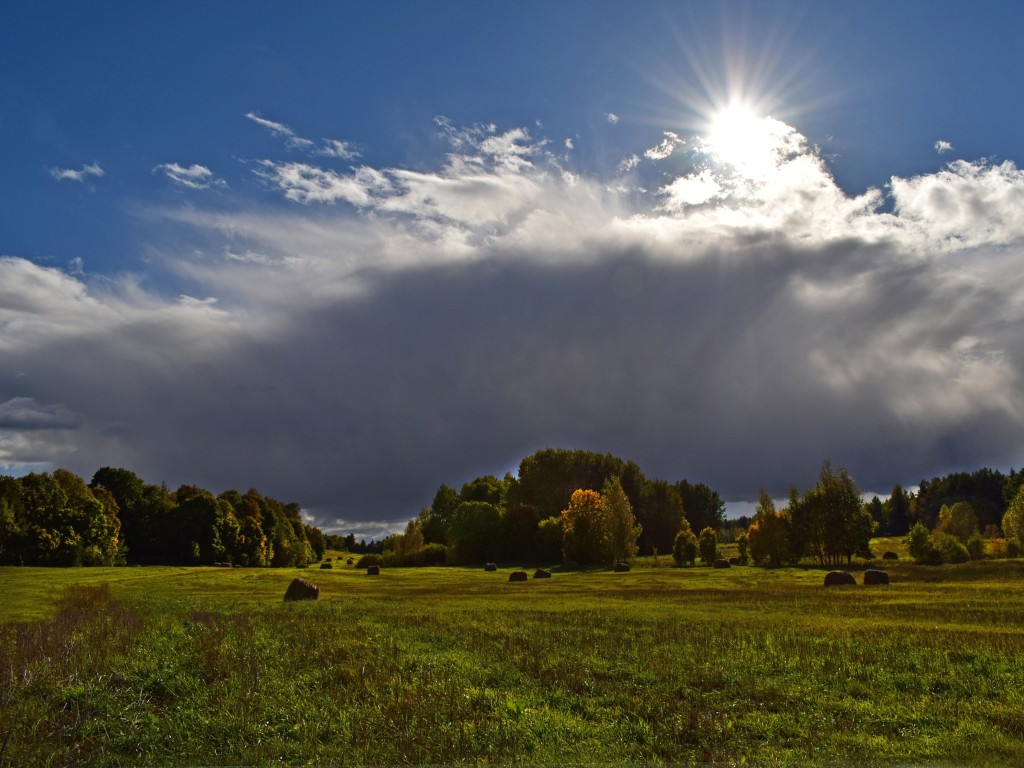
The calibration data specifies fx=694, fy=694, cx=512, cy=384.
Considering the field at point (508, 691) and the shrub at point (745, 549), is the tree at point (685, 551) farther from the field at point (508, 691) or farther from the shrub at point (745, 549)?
the field at point (508, 691)

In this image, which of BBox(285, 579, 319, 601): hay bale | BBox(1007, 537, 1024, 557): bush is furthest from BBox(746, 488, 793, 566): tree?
BBox(285, 579, 319, 601): hay bale

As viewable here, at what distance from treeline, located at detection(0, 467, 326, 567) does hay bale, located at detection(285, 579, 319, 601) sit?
4877 centimetres

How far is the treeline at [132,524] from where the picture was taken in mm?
80562

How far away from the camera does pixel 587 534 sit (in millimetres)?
111125

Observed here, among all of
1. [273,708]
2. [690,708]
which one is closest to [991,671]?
[690,708]

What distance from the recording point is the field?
12266 millimetres

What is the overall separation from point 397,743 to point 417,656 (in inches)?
310

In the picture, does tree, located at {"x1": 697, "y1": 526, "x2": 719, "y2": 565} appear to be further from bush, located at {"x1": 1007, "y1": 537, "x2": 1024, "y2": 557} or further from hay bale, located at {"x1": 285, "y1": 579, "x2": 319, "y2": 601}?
hay bale, located at {"x1": 285, "y1": 579, "x2": 319, "y2": 601}

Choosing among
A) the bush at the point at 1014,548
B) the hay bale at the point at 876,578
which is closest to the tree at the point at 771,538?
the bush at the point at 1014,548

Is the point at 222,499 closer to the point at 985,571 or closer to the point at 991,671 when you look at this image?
the point at 985,571

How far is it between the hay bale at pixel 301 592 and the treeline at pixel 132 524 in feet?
160

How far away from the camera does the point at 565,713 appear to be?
1422 cm

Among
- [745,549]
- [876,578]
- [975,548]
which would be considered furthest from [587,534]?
[876,578]

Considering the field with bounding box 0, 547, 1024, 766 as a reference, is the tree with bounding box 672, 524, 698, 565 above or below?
below
